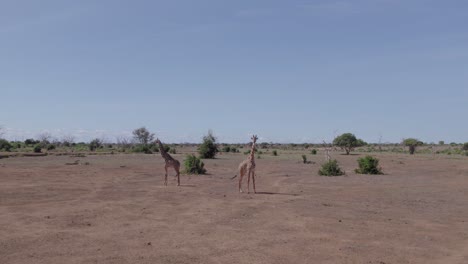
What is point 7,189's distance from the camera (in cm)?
2100

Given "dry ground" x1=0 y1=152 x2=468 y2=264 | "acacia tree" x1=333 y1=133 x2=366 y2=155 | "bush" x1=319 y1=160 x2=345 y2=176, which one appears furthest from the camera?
"acacia tree" x1=333 y1=133 x2=366 y2=155

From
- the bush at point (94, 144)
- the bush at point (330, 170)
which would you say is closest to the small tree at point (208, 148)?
the bush at point (330, 170)

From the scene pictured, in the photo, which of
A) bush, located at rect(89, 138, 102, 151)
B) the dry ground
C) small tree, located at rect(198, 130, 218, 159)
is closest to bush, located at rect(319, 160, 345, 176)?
the dry ground

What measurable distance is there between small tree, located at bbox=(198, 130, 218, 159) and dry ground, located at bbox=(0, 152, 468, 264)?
34.4m

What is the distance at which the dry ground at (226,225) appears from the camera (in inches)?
401

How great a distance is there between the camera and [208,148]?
57.2 m

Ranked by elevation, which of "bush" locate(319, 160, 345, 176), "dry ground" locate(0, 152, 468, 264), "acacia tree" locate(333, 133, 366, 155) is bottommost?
"dry ground" locate(0, 152, 468, 264)

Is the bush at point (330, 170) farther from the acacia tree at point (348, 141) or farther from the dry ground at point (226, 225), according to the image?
the acacia tree at point (348, 141)

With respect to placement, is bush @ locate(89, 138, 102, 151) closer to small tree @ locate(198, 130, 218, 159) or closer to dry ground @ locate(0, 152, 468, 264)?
small tree @ locate(198, 130, 218, 159)

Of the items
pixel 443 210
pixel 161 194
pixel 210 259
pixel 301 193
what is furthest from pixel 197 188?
pixel 210 259

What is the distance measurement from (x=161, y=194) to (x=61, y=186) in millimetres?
5943

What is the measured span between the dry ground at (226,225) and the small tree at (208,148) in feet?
113

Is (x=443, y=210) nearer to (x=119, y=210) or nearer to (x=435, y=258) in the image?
(x=435, y=258)

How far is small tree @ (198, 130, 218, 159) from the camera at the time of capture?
57156 millimetres
